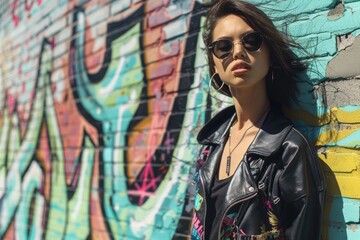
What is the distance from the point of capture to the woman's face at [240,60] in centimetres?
188

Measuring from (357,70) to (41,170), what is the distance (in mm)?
3797

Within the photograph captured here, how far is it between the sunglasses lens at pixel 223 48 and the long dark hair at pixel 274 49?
0.35 feet

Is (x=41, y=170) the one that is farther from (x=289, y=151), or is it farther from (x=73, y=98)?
(x=289, y=151)

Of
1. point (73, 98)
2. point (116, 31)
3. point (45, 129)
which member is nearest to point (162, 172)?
point (116, 31)

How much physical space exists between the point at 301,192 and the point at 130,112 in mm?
2006

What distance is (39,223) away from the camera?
478 centimetres

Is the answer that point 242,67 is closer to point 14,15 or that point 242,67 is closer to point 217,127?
point 217,127

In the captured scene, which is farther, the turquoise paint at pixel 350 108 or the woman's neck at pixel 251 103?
the woman's neck at pixel 251 103

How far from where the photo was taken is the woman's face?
73.8 inches

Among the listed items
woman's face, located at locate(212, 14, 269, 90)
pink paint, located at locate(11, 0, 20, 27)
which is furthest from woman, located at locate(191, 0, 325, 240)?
pink paint, located at locate(11, 0, 20, 27)

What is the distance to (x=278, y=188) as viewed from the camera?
1.75 metres

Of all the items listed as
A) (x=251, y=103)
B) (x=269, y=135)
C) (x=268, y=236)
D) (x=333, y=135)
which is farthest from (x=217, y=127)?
(x=268, y=236)

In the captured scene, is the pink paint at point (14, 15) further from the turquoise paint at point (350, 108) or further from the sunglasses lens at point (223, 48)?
the turquoise paint at point (350, 108)

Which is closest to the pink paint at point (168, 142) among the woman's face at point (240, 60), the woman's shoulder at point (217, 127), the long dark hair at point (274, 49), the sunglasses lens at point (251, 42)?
the woman's shoulder at point (217, 127)
